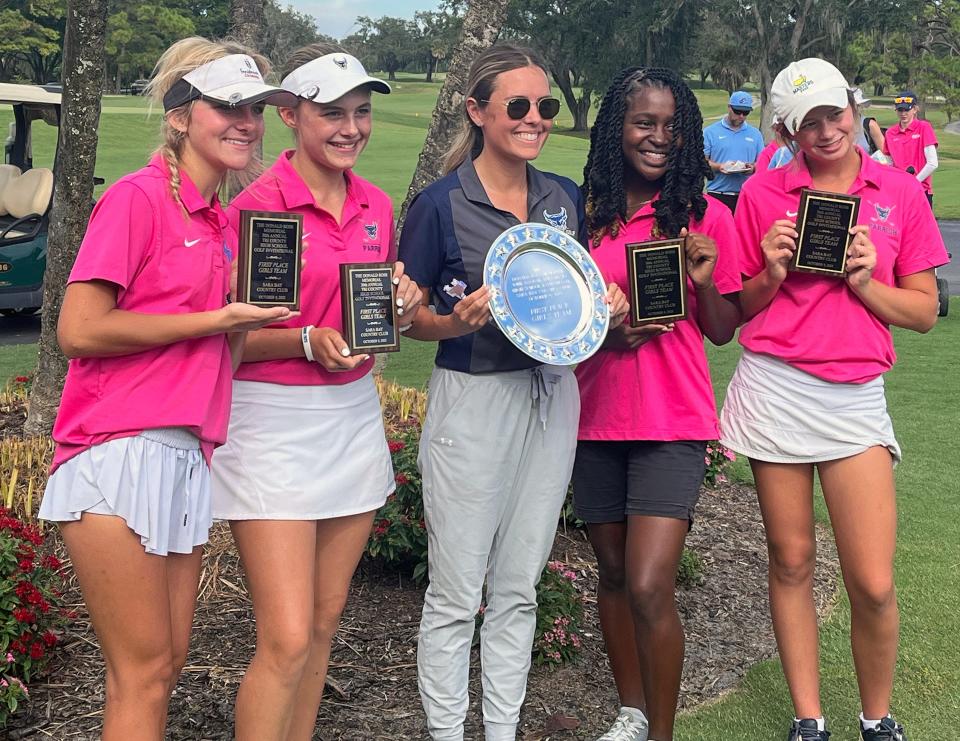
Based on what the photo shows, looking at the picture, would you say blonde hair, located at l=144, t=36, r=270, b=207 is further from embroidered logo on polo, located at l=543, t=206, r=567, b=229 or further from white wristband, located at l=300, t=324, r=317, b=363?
embroidered logo on polo, located at l=543, t=206, r=567, b=229

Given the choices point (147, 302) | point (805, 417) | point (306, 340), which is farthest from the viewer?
point (805, 417)

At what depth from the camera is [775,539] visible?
4.05m

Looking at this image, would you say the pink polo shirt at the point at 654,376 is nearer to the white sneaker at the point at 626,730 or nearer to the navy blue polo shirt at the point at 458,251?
the navy blue polo shirt at the point at 458,251

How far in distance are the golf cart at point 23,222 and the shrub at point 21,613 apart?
350 inches

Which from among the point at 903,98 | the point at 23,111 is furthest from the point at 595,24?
the point at 23,111

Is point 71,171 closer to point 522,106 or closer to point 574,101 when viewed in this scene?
point 522,106

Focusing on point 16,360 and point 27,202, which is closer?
point 16,360

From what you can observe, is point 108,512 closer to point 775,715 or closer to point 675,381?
point 675,381

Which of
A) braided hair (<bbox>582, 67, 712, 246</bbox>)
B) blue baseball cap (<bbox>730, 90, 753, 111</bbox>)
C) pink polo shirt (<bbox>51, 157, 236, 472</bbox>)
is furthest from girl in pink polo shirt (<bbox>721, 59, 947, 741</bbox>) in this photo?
blue baseball cap (<bbox>730, 90, 753, 111</bbox>)

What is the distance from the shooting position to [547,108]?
374 cm

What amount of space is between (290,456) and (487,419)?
670mm

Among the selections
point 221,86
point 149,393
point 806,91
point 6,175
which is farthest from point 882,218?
point 6,175

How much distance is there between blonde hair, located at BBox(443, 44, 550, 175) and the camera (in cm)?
379

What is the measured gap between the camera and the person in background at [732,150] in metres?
13.2
